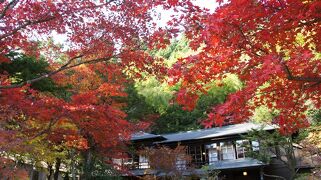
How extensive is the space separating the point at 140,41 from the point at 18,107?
412 cm

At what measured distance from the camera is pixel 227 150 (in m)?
21.8

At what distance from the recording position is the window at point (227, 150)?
21.6m

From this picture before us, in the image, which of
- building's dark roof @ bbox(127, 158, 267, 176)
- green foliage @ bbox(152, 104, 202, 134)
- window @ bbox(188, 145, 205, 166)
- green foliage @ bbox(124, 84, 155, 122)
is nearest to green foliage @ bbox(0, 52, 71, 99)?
building's dark roof @ bbox(127, 158, 267, 176)

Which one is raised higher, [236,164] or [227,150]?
[227,150]

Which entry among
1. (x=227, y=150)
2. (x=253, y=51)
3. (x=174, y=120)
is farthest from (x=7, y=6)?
(x=174, y=120)

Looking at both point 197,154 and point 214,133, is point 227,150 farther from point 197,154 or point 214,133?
point 197,154

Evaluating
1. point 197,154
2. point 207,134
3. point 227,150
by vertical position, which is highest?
point 207,134

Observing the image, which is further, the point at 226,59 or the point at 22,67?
the point at 22,67

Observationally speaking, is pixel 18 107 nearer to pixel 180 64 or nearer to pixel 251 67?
pixel 180 64

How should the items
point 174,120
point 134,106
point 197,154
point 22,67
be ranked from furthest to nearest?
point 174,120, point 134,106, point 197,154, point 22,67

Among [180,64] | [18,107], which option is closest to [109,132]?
[18,107]

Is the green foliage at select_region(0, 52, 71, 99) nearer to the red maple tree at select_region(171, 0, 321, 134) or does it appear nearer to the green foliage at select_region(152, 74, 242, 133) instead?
the red maple tree at select_region(171, 0, 321, 134)

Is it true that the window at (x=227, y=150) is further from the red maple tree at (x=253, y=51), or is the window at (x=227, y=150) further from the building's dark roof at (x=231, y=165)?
the red maple tree at (x=253, y=51)

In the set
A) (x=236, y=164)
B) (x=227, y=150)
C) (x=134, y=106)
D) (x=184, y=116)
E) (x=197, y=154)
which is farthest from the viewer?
Result: (x=184, y=116)
